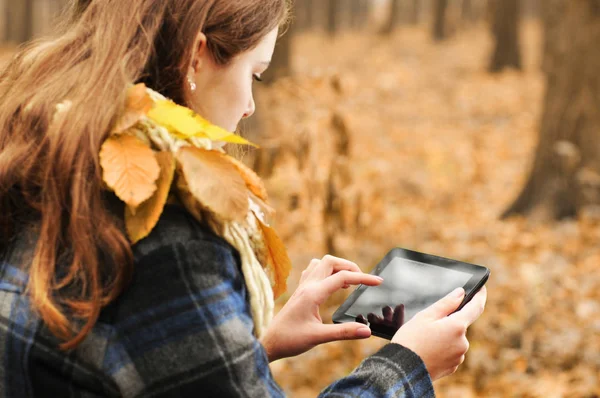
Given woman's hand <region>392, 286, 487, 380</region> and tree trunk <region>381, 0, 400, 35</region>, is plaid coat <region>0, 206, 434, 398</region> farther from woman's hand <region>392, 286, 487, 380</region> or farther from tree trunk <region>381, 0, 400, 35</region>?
tree trunk <region>381, 0, 400, 35</region>

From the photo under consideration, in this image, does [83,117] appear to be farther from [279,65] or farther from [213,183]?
[279,65]

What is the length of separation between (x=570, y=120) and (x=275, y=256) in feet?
15.8

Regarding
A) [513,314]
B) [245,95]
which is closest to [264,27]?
[245,95]

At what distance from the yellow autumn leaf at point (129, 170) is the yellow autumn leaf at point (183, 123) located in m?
0.08

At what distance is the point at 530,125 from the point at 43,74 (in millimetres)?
9342

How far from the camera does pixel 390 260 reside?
6.49 feet

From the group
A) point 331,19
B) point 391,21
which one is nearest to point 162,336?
point 391,21

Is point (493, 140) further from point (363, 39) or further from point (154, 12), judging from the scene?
point (363, 39)

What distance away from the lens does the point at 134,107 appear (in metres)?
1.38

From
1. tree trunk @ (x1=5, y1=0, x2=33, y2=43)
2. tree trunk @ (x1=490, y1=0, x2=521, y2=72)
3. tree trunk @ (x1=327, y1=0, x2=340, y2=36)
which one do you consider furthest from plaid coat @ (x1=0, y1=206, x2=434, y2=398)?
tree trunk @ (x1=327, y1=0, x2=340, y2=36)

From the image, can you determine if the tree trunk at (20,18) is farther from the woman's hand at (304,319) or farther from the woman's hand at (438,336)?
the woman's hand at (438,336)

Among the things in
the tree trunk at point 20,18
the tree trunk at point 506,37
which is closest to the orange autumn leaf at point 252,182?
the tree trunk at point 506,37

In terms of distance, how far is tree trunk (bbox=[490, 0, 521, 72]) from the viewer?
585 inches

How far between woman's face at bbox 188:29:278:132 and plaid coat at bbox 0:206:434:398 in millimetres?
318
